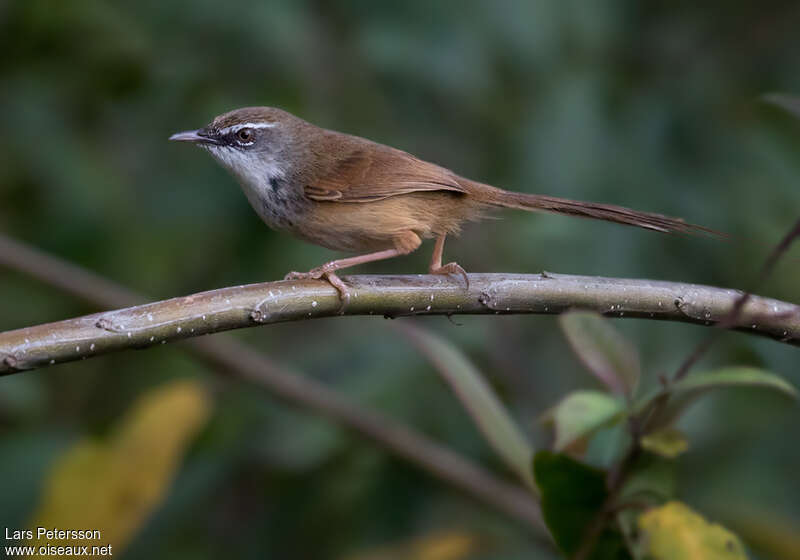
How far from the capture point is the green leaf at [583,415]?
2.30m

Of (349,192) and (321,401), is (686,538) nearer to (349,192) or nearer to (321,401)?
(349,192)

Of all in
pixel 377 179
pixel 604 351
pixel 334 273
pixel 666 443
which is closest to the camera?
pixel 666 443

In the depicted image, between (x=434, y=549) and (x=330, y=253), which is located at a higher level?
(x=330, y=253)

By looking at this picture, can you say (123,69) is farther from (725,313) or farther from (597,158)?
(725,313)

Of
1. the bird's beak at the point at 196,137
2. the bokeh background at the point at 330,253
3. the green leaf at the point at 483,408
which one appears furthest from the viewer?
the bokeh background at the point at 330,253

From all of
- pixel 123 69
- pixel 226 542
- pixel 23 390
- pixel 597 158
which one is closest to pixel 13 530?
pixel 23 390

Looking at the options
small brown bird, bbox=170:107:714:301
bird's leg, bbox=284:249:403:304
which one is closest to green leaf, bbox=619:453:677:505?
bird's leg, bbox=284:249:403:304

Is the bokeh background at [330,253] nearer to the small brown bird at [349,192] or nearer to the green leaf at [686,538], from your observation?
the small brown bird at [349,192]

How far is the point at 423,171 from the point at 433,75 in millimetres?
1194

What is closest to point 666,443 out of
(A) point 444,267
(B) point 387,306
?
(B) point 387,306

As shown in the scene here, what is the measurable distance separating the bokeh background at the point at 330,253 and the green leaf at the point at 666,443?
6.54ft

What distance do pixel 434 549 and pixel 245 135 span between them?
2.23 meters

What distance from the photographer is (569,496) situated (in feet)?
8.23

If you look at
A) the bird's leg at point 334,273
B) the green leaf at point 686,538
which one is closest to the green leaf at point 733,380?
the green leaf at point 686,538
